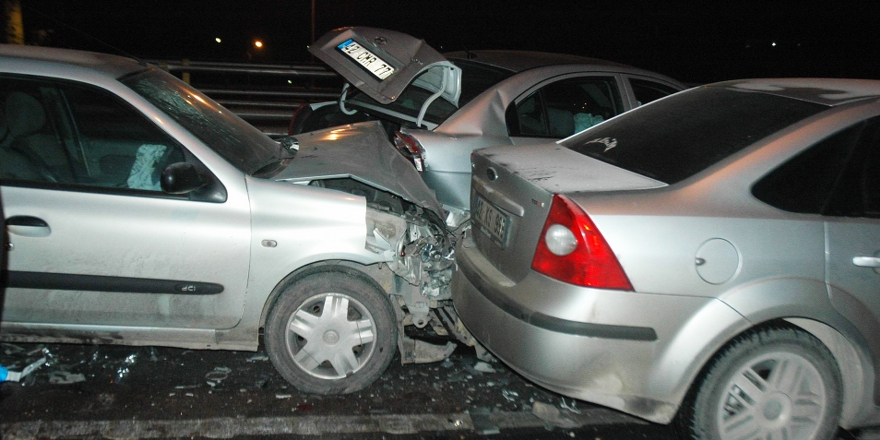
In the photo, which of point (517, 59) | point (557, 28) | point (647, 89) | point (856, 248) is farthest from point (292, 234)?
point (557, 28)

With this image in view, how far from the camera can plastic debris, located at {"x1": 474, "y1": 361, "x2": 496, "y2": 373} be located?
4099mm

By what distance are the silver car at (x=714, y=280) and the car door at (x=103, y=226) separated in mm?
1312

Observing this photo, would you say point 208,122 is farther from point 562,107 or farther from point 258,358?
point 562,107

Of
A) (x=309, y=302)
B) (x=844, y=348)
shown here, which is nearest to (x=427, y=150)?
(x=309, y=302)

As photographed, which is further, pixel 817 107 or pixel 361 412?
pixel 361 412

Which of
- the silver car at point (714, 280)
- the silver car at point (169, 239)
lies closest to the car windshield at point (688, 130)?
the silver car at point (714, 280)

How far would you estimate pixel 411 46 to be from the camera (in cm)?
493

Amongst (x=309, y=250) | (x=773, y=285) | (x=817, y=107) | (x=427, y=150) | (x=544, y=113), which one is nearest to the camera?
(x=773, y=285)

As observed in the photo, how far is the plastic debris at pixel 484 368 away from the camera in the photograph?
410 centimetres

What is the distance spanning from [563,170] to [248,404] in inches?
75.3

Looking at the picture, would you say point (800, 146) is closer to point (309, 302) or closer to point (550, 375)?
point (550, 375)

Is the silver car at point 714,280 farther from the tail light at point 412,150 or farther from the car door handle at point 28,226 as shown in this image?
the car door handle at point 28,226

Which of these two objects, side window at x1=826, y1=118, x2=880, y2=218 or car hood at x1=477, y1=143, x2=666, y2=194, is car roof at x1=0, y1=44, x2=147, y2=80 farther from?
side window at x1=826, y1=118, x2=880, y2=218

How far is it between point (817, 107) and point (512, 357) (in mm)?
1769
